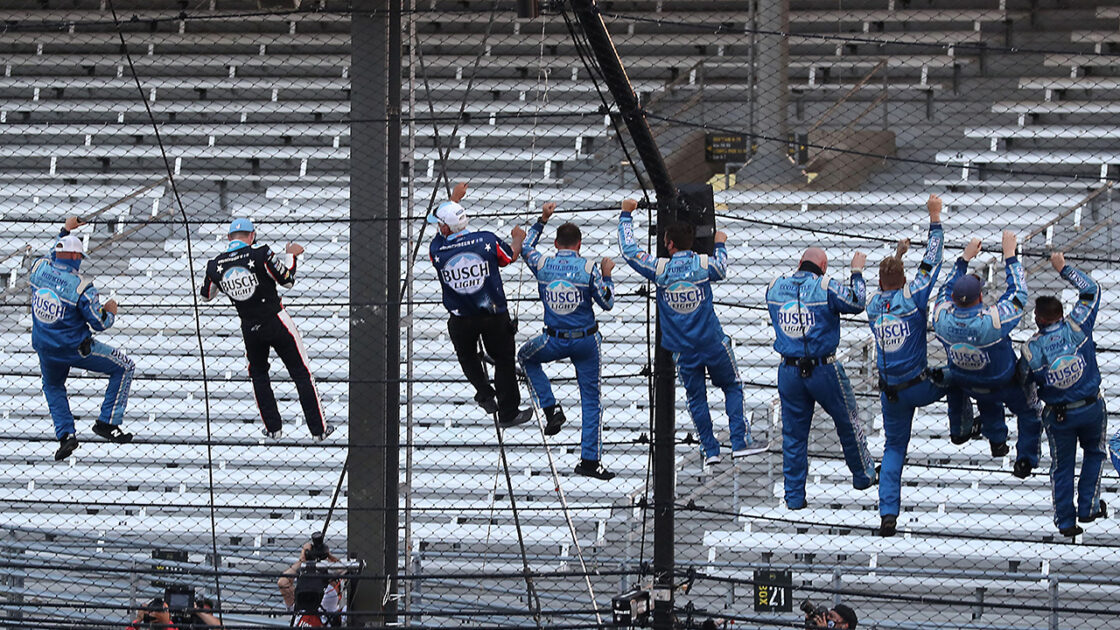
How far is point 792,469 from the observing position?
691cm

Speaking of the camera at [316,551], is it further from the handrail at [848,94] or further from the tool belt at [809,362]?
the handrail at [848,94]

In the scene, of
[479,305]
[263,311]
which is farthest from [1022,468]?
[263,311]

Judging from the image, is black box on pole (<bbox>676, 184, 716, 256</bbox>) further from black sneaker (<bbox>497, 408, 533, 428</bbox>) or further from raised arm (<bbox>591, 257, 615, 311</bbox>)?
black sneaker (<bbox>497, 408, 533, 428</bbox>)

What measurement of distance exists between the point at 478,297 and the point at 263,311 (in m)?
1.28

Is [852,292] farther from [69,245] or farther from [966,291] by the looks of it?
[69,245]

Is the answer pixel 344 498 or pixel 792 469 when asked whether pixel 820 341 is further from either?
pixel 344 498

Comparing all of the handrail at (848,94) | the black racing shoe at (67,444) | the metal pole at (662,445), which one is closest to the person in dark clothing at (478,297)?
the metal pole at (662,445)

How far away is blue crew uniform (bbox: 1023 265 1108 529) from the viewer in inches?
249

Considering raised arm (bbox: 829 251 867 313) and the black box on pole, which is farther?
the black box on pole

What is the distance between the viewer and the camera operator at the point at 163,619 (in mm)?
7079

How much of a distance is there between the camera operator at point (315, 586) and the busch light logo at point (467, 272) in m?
1.59

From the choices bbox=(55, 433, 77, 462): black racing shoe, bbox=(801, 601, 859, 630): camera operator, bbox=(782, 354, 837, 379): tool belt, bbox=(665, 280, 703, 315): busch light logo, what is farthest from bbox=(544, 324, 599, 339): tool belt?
bbox=(55, 433, 77, 462): black racing shoe

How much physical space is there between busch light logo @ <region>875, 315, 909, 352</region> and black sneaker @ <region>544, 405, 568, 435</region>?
5.25 ft

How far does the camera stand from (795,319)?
6.71 m
